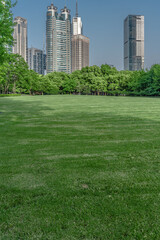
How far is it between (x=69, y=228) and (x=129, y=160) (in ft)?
8.28

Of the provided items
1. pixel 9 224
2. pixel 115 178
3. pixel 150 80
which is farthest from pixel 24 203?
pixel 150 80

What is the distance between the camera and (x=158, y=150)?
5.27 m

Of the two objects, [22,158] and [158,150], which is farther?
[158,150]

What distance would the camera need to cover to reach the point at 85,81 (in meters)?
77.9

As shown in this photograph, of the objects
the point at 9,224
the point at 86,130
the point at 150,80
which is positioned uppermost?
the point at 150,80

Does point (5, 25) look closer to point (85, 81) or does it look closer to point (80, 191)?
point (80, 191)

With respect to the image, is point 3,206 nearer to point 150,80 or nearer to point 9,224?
point 9,224

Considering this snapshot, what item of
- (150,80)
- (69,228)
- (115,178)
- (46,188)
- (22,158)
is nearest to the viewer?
(69,228)

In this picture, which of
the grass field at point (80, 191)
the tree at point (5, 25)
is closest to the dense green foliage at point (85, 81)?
the tree at point (5, 25)

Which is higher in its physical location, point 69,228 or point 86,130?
point 86,130

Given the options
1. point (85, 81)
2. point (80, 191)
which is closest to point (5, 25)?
point (80, 191)

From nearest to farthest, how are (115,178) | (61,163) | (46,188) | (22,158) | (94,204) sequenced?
1. (94,204)
2. (46,188)
3. (115,178)
4. (61,163)
5. (22,158)

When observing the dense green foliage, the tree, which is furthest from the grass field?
the dense green foliage

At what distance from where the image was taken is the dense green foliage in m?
56.5
